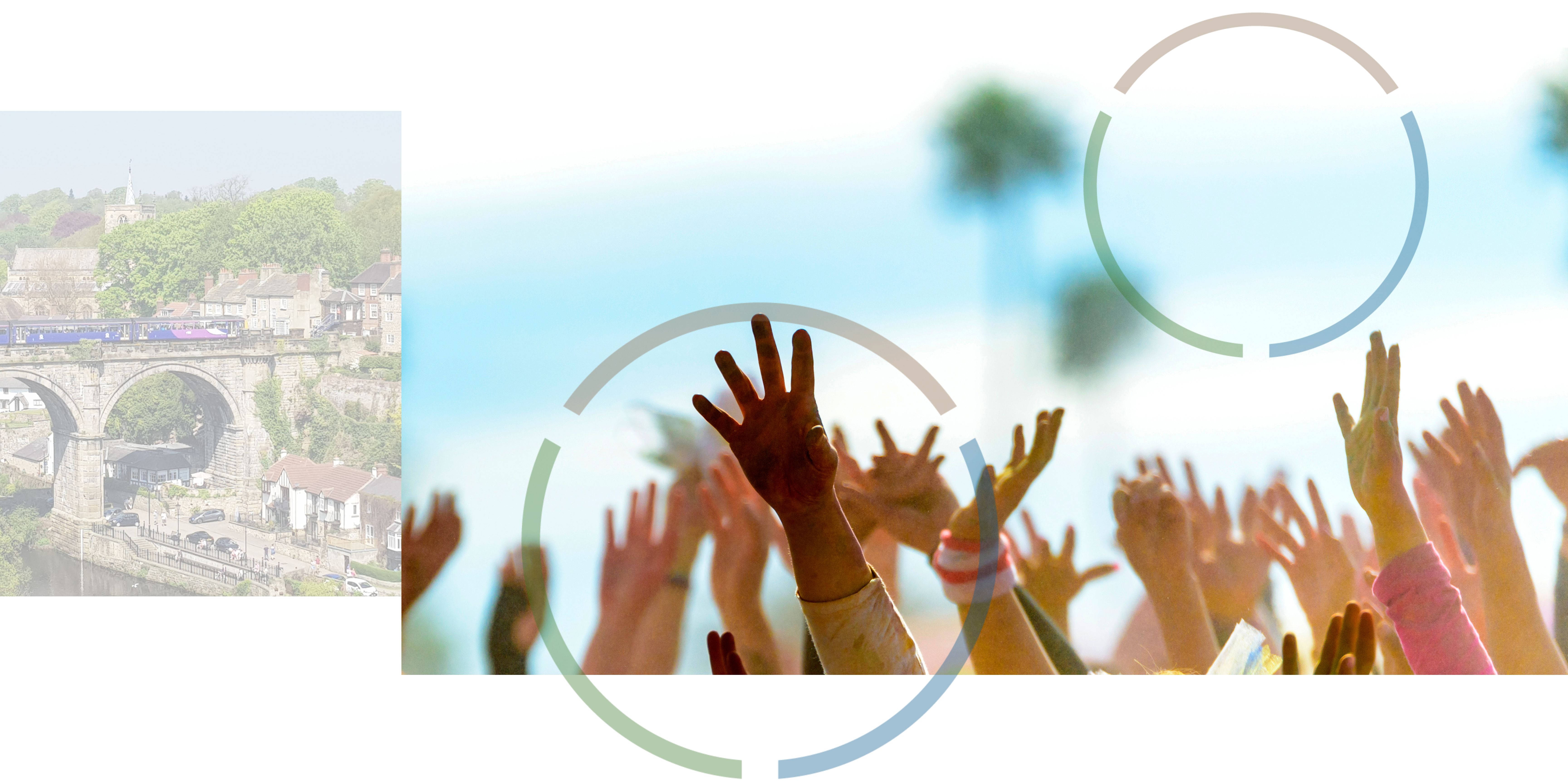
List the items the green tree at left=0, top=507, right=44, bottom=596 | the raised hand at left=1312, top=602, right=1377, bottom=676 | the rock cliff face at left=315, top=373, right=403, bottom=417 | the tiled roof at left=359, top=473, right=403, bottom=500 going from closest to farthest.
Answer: the raised hand at left=1312, top=602, right=1377, bottom=676, the green tree at left=0, top=507, right=44, bottom=596, the tiled roof at left=359, top=473, right=403, bottom=500, the rock cliff face at left=315, top=373, right=403, bottom=417

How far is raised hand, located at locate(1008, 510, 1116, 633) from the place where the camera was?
1711 mm

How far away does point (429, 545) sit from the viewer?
175 cm

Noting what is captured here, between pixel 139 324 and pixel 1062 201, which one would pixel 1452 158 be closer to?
pixel 1062 201

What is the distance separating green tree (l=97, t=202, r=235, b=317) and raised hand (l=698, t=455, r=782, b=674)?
2296mm

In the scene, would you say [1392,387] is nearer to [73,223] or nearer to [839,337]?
[839,337]

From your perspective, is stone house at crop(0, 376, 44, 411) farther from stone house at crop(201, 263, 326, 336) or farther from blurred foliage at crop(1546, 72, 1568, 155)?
blurred foliage at crop(1546, 72, 1568, 155)

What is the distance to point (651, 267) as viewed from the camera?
175 cm

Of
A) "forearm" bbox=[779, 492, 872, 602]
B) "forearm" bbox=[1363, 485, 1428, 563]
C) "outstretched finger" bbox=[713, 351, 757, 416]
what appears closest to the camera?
"outstretched finger" bbox=[713, 351, 757, 416]

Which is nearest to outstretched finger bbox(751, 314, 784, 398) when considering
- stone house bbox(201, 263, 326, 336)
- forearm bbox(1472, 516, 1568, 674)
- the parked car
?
forearm bbox(1472, 516, 1568, 674)

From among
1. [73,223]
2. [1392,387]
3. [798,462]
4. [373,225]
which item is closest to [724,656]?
[798,462]

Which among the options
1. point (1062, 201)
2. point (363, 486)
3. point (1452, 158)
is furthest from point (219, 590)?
point (1452, 158)

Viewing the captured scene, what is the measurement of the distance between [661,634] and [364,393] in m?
1.80

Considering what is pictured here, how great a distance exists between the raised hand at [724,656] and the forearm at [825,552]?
0.15m

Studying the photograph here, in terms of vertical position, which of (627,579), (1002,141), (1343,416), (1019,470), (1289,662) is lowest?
(1289,662)
